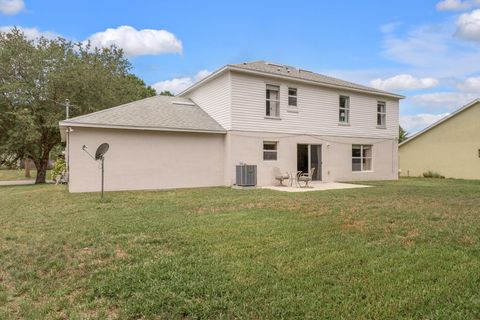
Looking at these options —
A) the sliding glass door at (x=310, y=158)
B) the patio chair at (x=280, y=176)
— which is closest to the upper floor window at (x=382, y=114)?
the sliding glass door at (x=310, y=158)

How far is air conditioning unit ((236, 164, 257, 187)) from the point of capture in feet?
51.0

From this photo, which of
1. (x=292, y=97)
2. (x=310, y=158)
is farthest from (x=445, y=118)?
(x=292, y=97)

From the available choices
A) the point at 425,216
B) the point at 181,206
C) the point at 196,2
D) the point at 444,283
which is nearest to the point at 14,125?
the point at 196,2

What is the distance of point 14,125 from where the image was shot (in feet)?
72.1

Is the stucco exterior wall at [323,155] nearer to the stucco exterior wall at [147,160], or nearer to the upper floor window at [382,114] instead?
the stucco exterior wall at [147,160]

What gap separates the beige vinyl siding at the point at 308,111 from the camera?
53.3 ft

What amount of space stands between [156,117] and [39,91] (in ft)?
34.7

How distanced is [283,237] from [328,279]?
71.9 inches

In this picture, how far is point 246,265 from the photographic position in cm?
461

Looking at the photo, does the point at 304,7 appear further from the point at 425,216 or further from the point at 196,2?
the point at 425,216

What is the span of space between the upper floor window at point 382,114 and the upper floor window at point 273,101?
7.31 metres

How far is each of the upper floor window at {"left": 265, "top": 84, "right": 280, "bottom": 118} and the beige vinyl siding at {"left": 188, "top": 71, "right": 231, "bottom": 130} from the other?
200 cm

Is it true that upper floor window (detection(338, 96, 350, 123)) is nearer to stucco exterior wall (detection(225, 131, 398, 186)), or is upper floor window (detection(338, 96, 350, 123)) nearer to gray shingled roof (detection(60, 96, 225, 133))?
stucco exterior wall (detection(225, 131, 398, 186))

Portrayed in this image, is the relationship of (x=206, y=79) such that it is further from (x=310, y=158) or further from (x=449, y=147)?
(x=449, y=147)
